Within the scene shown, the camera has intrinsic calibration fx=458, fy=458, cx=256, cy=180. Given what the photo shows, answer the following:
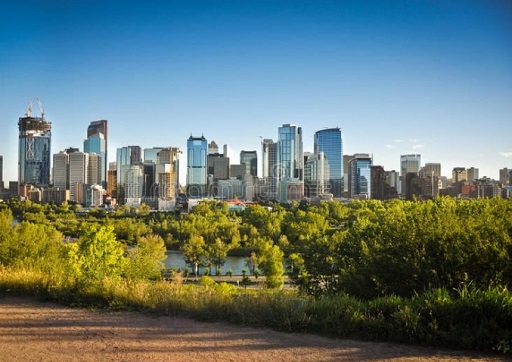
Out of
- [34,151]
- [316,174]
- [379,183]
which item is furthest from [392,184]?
[34,151]

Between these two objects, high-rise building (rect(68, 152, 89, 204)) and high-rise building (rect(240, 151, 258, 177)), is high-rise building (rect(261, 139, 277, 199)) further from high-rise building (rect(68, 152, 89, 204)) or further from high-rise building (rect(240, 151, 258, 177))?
high-rise building (rect(68, 152, 89, 204))

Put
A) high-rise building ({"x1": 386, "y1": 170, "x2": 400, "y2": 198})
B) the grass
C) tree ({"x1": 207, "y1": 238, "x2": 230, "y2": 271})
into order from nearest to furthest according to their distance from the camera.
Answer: the grass → tree ({"x1": 207, "y1": 238, "x2": 230, "y2": 271}) → high-rise building ({"x1": 386, "y1": 170, "x2": 400, "y2": 198})

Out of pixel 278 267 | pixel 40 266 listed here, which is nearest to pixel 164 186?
pixel 278 267

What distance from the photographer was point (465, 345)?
532cm

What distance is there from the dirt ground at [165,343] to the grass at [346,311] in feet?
0.68

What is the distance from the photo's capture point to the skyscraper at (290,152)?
575 ft

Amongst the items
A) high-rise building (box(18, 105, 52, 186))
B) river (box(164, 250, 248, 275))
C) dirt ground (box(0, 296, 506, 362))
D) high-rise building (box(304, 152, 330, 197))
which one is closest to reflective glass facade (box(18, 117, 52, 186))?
high-rise building (box(18, 105, 52, 186))

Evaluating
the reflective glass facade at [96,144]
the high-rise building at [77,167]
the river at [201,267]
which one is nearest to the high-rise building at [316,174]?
the high-rise building at [77,167]

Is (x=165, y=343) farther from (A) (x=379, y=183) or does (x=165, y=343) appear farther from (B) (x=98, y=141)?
(B) (x=98, y=141)

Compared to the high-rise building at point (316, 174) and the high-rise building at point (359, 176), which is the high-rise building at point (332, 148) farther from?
the high-rise building at point (359, 176)

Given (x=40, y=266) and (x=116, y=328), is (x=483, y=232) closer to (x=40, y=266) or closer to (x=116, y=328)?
(x=116, y=328)

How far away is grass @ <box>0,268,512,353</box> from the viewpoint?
542 centimetres

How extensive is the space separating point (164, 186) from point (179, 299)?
143 m

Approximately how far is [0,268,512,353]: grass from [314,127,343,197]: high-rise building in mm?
173708
